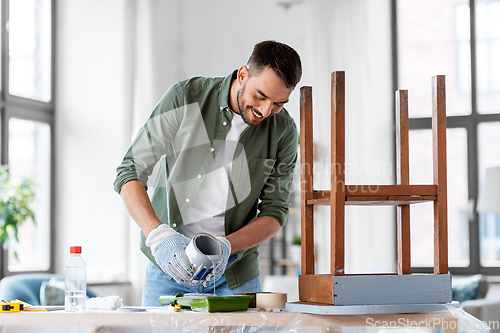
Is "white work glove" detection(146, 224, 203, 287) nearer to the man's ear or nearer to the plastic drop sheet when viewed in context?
the plastic drop sheet

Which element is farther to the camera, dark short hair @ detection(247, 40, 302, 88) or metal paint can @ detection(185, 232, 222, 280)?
dark short hair @ detection(247, 40, 302, 88)

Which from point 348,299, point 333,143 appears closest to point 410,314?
point 348,299

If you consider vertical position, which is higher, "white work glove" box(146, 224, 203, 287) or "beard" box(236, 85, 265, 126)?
"beard" box(236, 85, 265, 126)

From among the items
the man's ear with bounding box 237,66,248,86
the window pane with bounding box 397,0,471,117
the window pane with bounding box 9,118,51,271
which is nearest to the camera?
the man's ear with bounding box 237,66,248,86

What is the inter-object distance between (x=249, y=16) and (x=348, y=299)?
12.9 ft

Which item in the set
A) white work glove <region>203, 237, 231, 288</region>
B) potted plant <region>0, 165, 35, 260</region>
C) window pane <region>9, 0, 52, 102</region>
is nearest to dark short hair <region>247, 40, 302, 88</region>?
white work glove <region>203, 237, 231, 288</region>

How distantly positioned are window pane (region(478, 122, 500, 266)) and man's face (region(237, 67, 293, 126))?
3.42 metres

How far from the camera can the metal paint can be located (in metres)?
1.16

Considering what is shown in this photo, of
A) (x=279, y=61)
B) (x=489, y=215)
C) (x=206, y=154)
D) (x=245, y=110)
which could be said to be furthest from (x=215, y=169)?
(x=489, y=215)

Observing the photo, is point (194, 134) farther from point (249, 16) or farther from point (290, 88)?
point (249, 16)

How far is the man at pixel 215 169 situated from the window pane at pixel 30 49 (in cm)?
313

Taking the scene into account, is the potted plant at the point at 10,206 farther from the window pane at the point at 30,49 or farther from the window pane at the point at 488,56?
the window pane at the point at 488,56

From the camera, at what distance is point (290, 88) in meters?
1.36

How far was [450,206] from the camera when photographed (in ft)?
14.6
